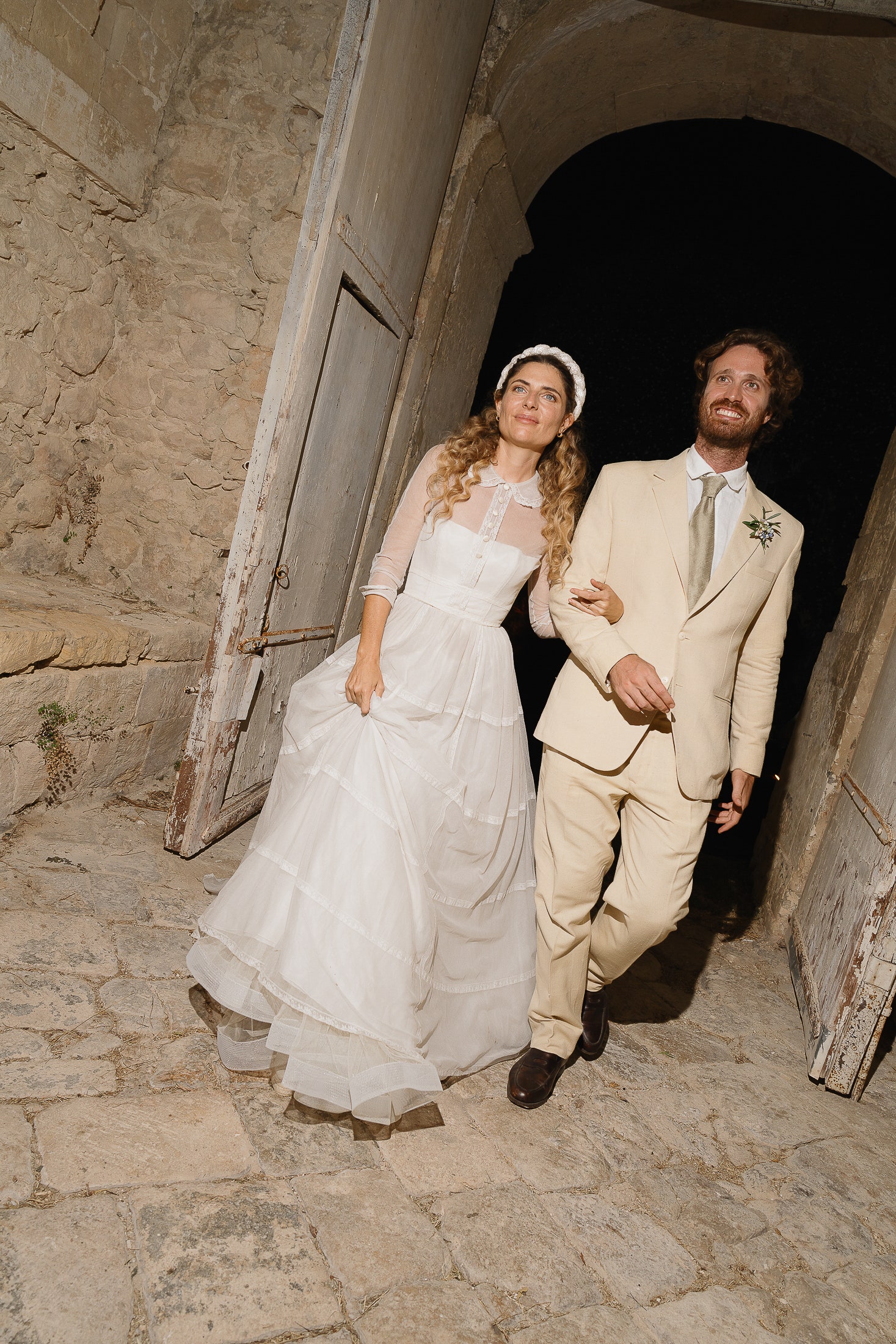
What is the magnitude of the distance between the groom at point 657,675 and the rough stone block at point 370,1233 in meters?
0.66

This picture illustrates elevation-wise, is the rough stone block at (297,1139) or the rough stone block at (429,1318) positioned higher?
the rough stone block at (429,1318)

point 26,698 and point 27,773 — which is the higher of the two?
point 26,698

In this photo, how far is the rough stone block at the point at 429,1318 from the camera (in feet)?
5.13

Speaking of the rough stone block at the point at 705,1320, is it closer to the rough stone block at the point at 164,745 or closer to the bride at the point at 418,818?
the bride at the point at 418,818

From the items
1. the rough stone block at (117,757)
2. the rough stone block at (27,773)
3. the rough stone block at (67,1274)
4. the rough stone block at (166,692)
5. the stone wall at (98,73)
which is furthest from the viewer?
the rough stone block at (166,692)

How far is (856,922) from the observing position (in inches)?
121

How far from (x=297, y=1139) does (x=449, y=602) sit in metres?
1.52

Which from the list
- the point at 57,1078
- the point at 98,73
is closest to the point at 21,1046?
the point at 57,1078

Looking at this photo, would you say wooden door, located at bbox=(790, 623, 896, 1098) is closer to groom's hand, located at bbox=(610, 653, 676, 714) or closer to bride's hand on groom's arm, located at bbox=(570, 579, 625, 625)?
groom's hand, located at bbox=(610, 653, 676, 714)

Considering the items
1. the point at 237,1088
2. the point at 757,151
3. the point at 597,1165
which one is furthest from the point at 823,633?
the point at 237,1088

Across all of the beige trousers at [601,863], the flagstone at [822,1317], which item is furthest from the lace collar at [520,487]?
the flagstone at [822,1317]

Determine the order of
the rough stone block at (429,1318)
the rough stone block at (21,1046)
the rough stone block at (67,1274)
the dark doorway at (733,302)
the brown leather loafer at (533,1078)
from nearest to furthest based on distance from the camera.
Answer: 1. the rough stone block at (67,1274)
2. the rough stone block at (429,1318)
3. the rough stone block at (21,1046)
4. the brown leather loafer at (533,1078)
5. the dark doorway at (733,302)

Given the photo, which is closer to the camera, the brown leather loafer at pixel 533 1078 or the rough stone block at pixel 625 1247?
the rough stone block at pixel 625 1247

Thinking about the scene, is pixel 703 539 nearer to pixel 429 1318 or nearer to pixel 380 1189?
pixel 380 1189
